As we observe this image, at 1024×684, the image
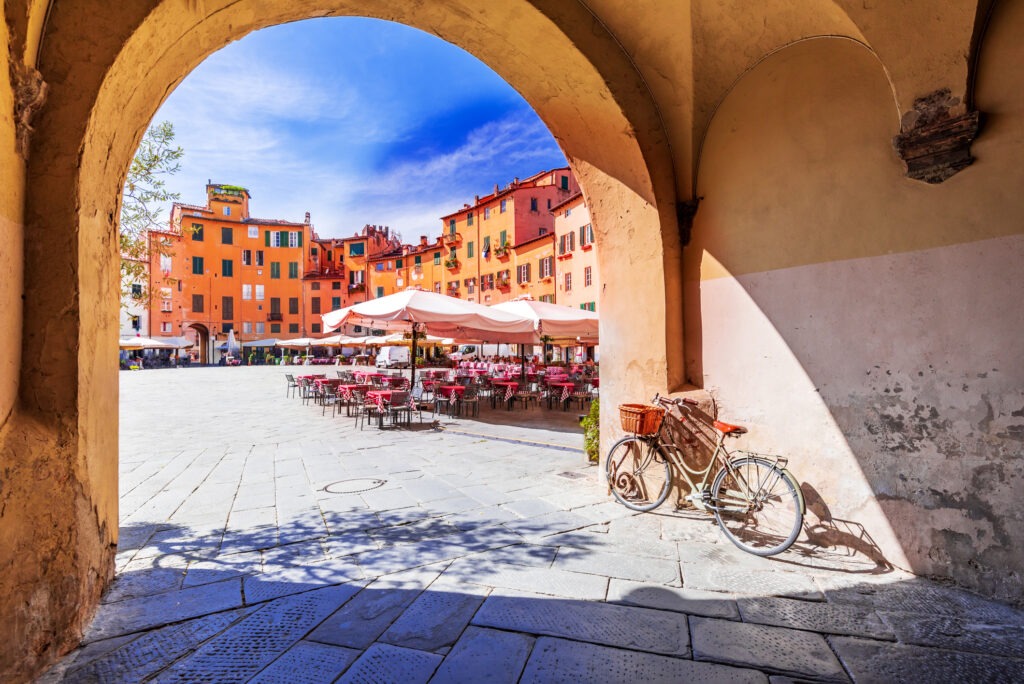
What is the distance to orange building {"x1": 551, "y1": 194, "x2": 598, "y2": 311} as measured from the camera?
31.0m

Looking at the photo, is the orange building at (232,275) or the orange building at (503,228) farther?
the orange building at (232,275)

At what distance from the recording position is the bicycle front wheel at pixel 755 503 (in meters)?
3.81

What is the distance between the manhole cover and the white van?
26.8 metres

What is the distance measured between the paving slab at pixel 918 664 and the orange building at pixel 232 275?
181 ft

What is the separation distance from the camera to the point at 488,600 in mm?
2961

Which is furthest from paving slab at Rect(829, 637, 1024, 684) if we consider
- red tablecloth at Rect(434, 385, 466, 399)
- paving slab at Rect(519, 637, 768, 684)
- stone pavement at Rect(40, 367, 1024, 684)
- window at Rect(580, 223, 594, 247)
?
window at Rect(580, 223, 594, 247)

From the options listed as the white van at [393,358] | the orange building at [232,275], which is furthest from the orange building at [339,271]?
the white van at [393,358]

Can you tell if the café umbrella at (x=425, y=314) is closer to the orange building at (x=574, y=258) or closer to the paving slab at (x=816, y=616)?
the paving slab at (x=816, y=616)

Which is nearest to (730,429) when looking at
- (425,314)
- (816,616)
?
(816,616)

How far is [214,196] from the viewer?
52469 mm

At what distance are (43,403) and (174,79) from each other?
7.13 ft

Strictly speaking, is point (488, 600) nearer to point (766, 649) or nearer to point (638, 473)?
point (766, 649)

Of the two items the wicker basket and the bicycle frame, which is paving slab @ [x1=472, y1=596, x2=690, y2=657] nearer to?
the bicycle frame

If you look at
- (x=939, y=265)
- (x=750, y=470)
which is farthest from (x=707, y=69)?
(x=750, y=470)
